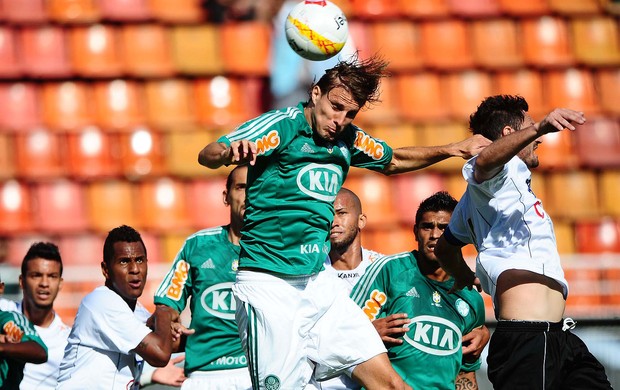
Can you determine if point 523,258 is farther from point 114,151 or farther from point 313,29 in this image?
point 114,151

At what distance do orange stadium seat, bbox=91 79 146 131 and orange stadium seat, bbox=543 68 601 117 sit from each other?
4139 millimetres

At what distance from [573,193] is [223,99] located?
358cm

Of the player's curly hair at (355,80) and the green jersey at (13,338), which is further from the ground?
the player's curly hair at (355,80)

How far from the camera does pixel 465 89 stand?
11.5 metres

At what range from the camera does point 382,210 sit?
10.8 m

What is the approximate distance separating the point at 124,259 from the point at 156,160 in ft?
14.4

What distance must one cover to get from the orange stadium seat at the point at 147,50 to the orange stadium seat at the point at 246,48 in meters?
0.57

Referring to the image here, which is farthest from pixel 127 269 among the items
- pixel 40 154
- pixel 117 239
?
pixel 40 154

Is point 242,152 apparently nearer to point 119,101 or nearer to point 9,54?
point 119,101

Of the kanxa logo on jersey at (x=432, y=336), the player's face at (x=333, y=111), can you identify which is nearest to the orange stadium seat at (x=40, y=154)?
the kanxa logo on jersey at (x=432, y=336)

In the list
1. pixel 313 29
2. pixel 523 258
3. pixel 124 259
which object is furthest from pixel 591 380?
pixel 124 259

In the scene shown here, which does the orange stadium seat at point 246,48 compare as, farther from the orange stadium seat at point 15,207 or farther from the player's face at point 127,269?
the player's face at point 127,269

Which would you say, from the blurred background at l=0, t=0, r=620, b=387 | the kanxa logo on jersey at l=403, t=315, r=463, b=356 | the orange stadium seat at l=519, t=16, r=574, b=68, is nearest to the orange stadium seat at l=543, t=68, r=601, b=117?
the blurred background at l=0, t=0, r=620, b=387

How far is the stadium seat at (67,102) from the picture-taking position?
36.3ft
